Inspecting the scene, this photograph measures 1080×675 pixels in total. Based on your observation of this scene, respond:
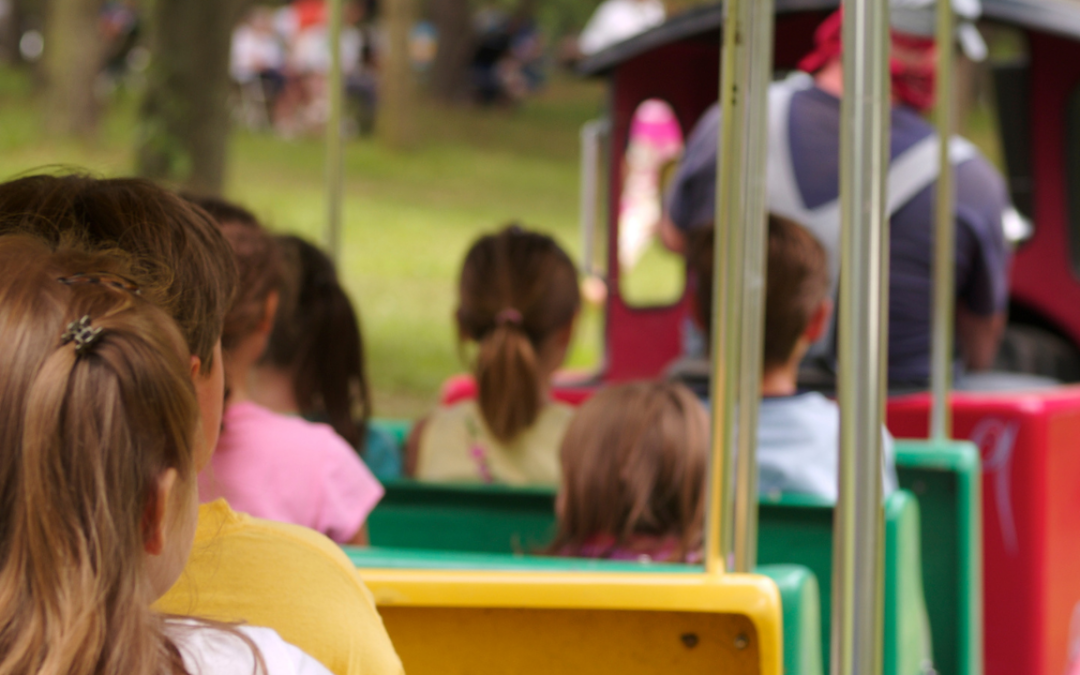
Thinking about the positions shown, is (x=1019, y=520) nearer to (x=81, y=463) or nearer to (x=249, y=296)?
(x=249, y=296)

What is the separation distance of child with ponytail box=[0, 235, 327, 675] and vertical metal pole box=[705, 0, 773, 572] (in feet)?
2.63

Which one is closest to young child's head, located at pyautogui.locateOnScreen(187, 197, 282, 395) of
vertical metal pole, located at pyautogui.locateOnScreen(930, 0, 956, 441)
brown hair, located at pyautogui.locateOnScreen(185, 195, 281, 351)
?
brown hair, located at pyautogui.locateOnScreen(185, 195, 281, 351)

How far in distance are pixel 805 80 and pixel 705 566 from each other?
2800mm

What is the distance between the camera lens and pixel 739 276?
1.70 meters

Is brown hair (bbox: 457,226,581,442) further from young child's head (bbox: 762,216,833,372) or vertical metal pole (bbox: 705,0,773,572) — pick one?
vertical metal pole (bbox: 705,0,773,572)

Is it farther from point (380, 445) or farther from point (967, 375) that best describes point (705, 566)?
point (967, 375)

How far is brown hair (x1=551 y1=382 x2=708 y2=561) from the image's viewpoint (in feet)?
7.36

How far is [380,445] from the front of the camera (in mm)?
3096

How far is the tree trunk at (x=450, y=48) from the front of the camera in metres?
22.1

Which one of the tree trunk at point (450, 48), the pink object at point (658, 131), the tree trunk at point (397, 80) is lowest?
the pink object at point (658, 131)

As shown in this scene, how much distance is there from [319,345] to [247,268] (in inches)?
22.6

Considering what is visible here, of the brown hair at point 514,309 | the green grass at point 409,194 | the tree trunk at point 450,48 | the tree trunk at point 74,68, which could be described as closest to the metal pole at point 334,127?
the brown hair at point 514,309

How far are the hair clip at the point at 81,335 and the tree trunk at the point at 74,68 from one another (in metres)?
14.6

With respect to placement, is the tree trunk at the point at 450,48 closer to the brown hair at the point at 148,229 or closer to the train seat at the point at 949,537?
the train seat at the point at 949,537
